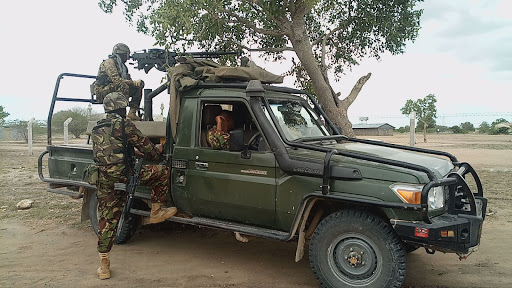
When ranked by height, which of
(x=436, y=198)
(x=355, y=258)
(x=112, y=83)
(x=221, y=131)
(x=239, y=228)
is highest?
(x=112, y=83)

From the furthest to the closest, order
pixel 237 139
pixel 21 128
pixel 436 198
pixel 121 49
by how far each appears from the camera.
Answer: pixel 21 128 → pixel 121 49 → pixel 237 139 → pixel 436 198

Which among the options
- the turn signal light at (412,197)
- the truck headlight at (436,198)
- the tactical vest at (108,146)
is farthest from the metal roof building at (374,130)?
the turn signal light at (412,197)

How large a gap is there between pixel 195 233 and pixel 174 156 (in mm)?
1969

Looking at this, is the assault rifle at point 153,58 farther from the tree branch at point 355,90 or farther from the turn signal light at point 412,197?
the turn signal light at point 412,197

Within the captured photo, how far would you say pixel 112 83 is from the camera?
22.5 ft

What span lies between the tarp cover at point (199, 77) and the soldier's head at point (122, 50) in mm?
2391

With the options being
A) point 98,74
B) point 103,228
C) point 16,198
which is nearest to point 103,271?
point 103,228

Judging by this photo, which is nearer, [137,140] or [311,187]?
[311,187]

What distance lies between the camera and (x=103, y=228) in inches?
195

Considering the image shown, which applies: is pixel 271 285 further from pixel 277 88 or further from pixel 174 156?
pixel 277 88

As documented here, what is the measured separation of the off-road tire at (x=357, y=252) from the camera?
388 cm

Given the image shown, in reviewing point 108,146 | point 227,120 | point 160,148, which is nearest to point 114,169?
point 108,146

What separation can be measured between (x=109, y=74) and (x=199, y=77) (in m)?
2.27

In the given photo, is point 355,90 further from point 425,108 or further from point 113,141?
point 425,108
